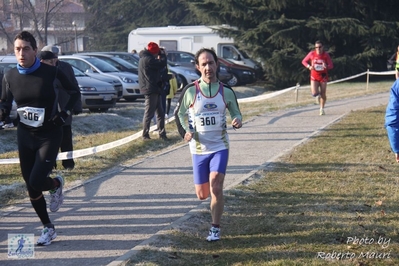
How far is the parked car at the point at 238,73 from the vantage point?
33625 millimetres

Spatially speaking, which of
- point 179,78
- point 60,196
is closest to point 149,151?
point 60,196

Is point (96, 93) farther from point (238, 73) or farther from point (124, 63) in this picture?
point (238, 73)

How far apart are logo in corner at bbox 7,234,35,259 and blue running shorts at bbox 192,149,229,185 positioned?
170 centimetres

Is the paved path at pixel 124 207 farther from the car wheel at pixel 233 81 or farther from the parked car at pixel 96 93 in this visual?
the car wheel at pixel 233 81

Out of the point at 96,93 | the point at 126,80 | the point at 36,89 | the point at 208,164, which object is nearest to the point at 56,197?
the point at 36,89

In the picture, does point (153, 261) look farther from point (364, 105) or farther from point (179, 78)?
point (179, 78)

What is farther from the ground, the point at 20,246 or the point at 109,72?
the point at 109,72

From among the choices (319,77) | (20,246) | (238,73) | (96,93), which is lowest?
(20,246)

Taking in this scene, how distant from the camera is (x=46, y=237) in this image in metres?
6.48

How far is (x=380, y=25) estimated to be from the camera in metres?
31.4

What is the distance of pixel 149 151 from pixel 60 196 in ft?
18.1

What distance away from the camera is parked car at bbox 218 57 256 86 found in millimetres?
33625

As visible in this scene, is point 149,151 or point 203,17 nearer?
point 149,151

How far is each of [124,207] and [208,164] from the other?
197cm
